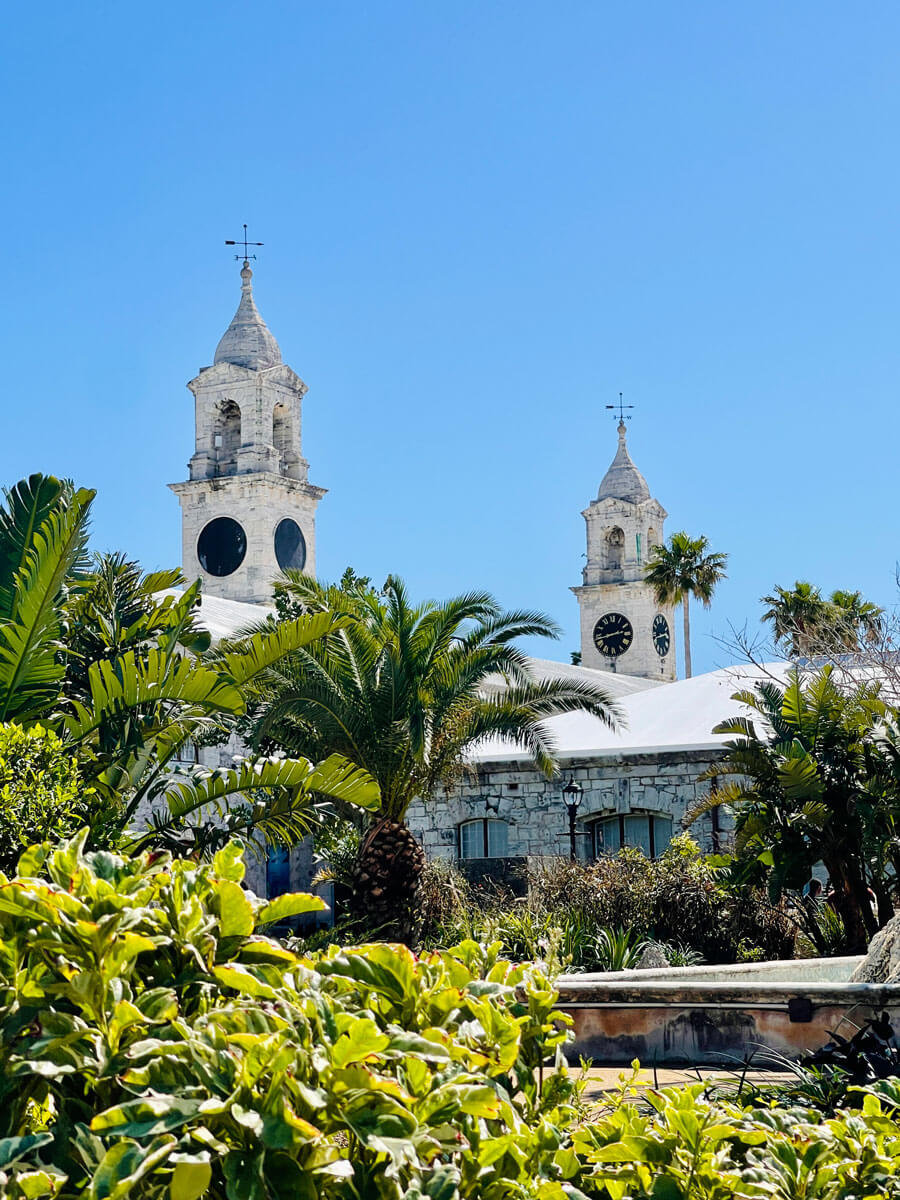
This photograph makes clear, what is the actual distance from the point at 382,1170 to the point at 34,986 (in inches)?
26.6

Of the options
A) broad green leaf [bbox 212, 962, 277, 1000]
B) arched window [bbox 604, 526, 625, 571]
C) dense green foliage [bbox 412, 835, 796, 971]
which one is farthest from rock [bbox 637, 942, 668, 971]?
arched window [bbox 604, 526, 625, 571]

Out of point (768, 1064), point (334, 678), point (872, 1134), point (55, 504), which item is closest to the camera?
point (872, 1134)

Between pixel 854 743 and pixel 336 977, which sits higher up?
pixel 854 743

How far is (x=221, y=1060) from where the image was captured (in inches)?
86.4

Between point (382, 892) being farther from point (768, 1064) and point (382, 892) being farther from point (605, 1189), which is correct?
point (605, 1189)

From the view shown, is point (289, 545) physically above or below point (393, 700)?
above

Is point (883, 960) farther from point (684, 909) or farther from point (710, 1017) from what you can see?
point (684, 909)

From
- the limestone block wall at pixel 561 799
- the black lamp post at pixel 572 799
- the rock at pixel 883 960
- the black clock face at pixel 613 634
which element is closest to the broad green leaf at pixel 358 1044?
the rock at pixel 883 960

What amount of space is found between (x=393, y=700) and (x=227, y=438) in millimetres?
58167

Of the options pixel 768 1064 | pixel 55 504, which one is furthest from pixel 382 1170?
pixel 55 504

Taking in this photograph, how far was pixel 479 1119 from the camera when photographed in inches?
97.7

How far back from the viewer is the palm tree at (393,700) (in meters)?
16.8

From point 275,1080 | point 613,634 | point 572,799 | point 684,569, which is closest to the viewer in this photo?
point 275,1080

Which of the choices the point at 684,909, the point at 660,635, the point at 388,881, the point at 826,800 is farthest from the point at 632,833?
the point at 660,635
